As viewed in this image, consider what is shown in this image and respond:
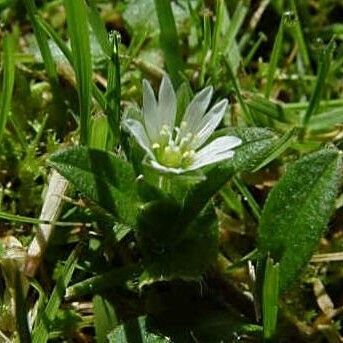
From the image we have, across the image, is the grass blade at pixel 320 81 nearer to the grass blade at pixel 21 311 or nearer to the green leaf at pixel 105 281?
the green leaf at pixel 105 281

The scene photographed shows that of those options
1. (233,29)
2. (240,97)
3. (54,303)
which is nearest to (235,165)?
(240,97)

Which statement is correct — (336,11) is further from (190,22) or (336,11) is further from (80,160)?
(80,160)

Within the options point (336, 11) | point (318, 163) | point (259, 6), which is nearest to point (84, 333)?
point (318, 163)

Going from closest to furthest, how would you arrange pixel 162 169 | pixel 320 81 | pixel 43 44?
1. pixel 162 169
2. pixel 43 44
3. pixel 320 81

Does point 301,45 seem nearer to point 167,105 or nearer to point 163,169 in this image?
point 167,105

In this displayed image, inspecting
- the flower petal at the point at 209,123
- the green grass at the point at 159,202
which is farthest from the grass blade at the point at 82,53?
the flower petal at the point at 209,123

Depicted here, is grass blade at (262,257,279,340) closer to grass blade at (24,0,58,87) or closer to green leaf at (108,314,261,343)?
green leaf at (108,314,261,343)
